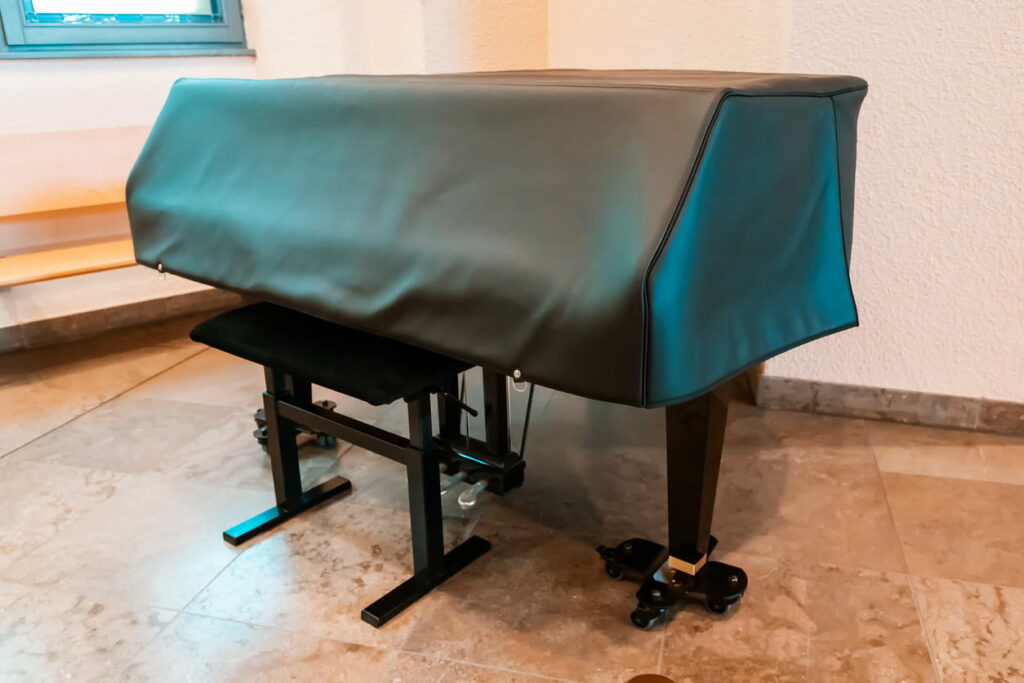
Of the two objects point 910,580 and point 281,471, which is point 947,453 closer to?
point 910,580

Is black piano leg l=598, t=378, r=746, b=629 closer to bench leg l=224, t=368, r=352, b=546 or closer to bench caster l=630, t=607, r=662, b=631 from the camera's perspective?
bench caster l=630, t=607, r=662, b=631

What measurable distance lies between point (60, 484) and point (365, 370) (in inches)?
43.9

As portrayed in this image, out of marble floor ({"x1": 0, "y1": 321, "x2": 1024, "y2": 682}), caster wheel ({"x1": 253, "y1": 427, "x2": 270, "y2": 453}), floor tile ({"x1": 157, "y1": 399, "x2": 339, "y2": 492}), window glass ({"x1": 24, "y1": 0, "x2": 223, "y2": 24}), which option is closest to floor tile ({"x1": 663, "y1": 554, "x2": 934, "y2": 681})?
marble floor ({"x1": 0, "y1": 321, "x2": 1024, "y2": 682})

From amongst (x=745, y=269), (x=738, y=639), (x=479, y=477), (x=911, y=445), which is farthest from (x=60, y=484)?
(x=911, y=445)

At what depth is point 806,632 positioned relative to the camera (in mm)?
1480

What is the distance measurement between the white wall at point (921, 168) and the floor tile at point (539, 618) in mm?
1027

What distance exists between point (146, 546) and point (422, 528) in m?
0.66

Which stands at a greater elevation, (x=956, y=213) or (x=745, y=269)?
(x=745, y=269)

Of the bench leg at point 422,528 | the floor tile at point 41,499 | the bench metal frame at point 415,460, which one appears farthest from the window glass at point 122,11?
the bench leg at point 422,528

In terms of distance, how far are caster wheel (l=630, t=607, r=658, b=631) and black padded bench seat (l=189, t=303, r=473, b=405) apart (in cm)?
55

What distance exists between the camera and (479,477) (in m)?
1.99

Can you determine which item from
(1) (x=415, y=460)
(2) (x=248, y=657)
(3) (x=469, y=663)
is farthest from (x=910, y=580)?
(2) (x=248, y=657)

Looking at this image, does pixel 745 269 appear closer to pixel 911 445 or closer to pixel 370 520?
pixel 370 520

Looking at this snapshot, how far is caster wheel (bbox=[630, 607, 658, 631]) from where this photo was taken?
4.88ft
